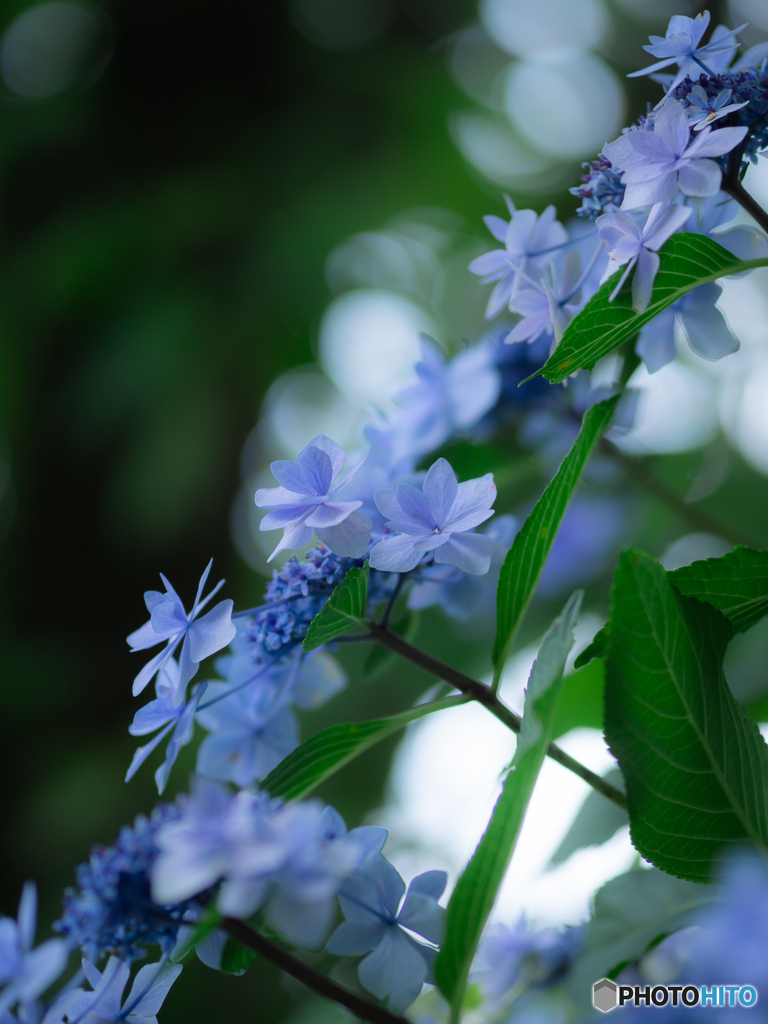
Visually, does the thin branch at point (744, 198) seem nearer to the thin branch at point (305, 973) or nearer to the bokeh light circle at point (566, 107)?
the thin branch at point (305, 973)

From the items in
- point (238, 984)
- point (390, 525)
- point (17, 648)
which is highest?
point (390, 525)

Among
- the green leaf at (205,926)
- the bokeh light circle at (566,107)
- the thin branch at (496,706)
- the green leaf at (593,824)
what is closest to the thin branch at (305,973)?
the green leaf at (205,926)

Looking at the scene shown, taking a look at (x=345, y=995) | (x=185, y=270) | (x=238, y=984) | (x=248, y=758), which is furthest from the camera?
(x=185, y=270)

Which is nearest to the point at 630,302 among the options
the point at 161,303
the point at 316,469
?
the point at 316,469

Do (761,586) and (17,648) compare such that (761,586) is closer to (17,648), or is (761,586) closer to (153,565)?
(153,565)

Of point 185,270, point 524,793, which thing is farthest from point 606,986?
point 185,270

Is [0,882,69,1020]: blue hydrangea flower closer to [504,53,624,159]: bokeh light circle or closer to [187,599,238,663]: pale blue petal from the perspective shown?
[187,599,238,663]: pale blue petal
